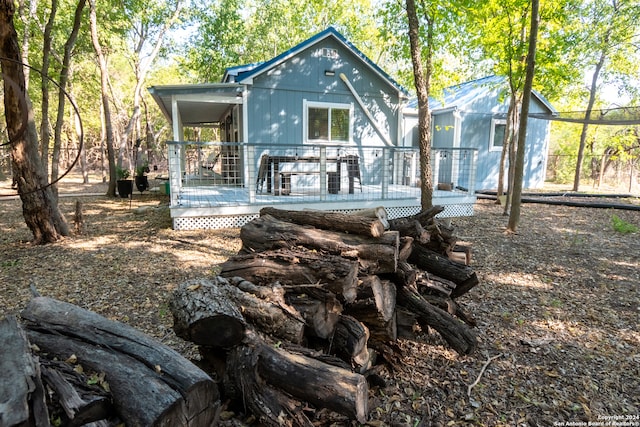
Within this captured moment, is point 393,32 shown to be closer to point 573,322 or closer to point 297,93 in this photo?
point 297,93

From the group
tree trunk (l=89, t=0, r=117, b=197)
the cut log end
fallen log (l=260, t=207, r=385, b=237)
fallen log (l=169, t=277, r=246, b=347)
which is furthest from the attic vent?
the cut log end

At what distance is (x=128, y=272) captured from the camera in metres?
4.72

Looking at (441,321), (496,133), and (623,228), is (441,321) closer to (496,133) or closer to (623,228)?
(623,228)

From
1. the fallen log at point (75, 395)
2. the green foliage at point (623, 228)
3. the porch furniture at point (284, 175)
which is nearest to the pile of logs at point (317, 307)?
the fallen log at point (75, 395)

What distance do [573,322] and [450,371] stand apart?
1.66 meters

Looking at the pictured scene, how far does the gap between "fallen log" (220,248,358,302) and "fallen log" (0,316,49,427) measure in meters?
1.39

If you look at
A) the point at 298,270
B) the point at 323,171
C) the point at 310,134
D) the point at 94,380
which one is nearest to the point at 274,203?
the point at 323,171

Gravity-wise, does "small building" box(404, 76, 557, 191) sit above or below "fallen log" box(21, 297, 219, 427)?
above

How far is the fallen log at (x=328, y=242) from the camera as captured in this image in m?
2.88

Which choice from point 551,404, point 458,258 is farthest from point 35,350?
point 458,258

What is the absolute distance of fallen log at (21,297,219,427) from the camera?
150cm

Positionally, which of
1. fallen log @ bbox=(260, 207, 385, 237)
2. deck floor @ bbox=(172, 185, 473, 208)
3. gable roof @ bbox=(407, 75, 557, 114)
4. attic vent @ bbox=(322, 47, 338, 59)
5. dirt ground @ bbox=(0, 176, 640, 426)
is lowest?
dirt ground @ bbox=(0, 176, 640, 426)

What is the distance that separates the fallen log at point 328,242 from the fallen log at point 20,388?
5.57 ft

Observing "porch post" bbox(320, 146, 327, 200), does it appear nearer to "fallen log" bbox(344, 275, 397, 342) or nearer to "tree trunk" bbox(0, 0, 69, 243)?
"tree trunk" bbox(0, 0, 69, 243)
